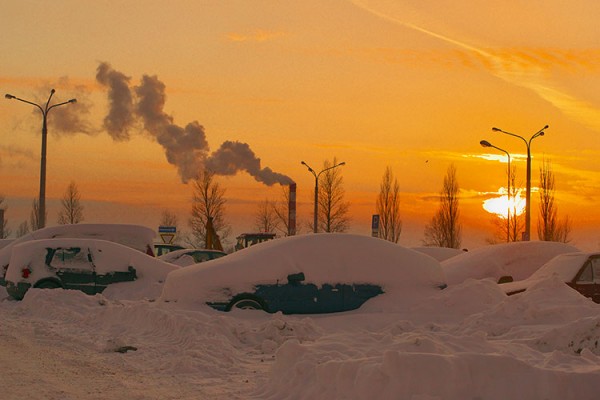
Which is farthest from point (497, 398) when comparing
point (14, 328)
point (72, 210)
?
point (72, 210)

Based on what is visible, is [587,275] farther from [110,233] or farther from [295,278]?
[110,233]

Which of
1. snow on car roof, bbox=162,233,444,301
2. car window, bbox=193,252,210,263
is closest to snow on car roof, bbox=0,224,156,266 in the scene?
car window, bbox=193,252,210,263

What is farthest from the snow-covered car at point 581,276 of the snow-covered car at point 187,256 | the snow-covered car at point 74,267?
the snow-covered car at point 187,256

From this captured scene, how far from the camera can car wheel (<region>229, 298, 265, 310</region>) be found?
1453 centimetres

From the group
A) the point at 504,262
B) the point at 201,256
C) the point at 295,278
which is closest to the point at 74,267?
the point at 201,256

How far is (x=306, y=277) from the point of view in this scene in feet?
48.1

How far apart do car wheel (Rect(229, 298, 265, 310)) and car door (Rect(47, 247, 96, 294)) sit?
6919mm

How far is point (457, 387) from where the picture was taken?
755cm

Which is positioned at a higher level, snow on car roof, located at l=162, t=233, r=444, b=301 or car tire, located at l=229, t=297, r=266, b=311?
snow on car roof, located at l=162, t=233, r=444, b=301

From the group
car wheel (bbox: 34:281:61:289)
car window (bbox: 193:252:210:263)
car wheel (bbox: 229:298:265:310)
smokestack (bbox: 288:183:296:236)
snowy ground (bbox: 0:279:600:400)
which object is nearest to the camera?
snowy ground (bbox: 0:279:600:400)

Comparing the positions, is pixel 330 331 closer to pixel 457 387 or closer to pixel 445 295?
pixel 445 295

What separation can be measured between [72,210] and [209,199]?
23303mm

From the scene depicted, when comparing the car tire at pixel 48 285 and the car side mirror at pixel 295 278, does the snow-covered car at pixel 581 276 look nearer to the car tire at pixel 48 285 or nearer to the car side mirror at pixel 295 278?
the car side mirror at pixel 295 278

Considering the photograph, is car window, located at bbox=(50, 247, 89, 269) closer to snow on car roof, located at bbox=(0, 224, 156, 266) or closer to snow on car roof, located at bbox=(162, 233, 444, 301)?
snow on car roof, located at bbox=(0, 224, 156, 266)
